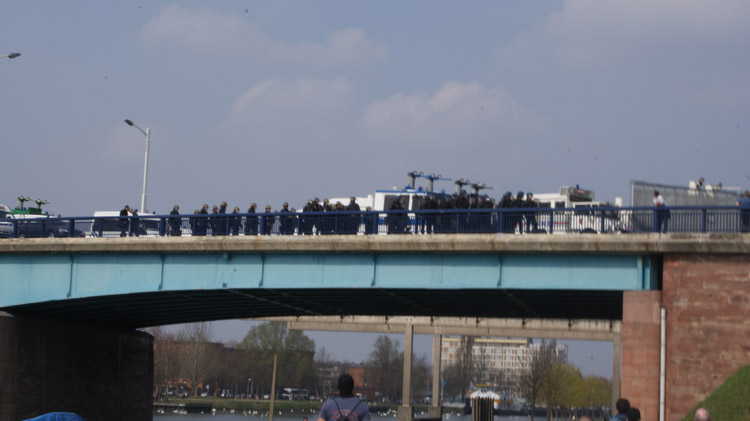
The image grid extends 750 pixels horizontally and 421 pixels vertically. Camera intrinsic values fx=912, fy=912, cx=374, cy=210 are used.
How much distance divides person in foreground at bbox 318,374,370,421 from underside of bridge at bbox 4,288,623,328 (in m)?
19.5

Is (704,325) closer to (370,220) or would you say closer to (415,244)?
(415,244)

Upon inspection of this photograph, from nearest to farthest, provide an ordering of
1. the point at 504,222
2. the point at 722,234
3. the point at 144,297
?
the point at 722,234
the point at 504,222
the point at 144,297

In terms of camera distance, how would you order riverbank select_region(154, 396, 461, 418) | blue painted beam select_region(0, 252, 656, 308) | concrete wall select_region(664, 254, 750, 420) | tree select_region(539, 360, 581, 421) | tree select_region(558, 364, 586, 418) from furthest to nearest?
riverbank select_region(154, 396, 461, 418) < tree select_region(558, 364, 586, 418) < tree select_region(539, 360, 581, 421) < blue painted beam select_region(0, 252, 656, 308) < concrete wall select_region(664, 254, 750, 420)

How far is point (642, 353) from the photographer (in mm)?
25938

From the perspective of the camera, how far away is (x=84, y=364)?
131ft

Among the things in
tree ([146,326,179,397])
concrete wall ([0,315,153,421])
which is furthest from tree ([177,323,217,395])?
concrete wall ([0,315,153,421])

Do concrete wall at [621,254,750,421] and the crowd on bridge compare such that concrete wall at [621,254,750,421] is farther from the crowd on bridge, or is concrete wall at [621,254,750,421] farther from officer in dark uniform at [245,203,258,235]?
officer in dark uniform at [245,203,258,235]

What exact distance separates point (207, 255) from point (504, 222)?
11.3 m

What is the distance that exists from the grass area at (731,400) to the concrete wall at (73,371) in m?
24.8

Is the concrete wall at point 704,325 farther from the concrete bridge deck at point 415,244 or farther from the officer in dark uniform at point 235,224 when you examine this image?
the officer in dark uniform at point 235,224

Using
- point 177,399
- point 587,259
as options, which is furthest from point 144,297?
point 177,399

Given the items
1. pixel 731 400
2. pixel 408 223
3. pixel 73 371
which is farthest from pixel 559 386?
pixel 731 400

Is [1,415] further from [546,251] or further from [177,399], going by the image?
[177,399]

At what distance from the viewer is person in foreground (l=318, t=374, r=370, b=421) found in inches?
428
